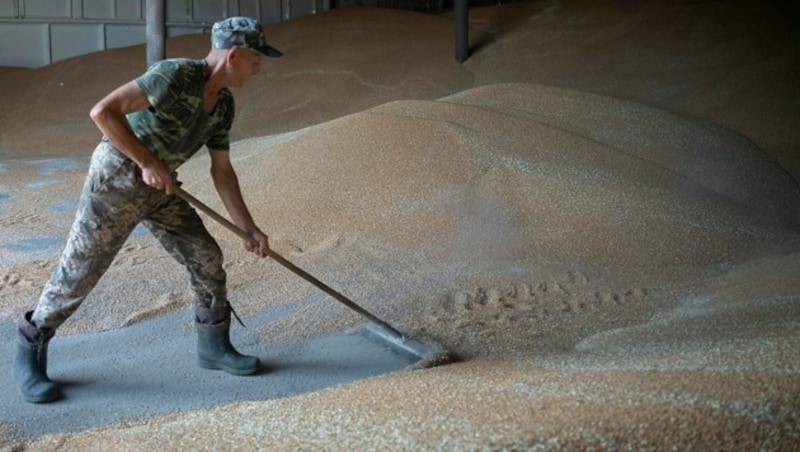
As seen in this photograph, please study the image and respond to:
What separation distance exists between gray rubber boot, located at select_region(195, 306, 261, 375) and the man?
30 cm

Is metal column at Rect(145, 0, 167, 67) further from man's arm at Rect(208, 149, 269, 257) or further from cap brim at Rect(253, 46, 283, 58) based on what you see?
cap brim at Rect(253, 46, 283, 58)

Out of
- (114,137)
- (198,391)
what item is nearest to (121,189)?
(114,137)

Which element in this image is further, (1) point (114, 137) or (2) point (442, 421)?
(1) point (114, 137)

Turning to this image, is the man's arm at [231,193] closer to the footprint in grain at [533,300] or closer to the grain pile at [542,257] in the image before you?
the grain pile at [542,257]

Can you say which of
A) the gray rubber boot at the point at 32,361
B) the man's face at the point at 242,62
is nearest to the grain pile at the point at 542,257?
the gray rubber boot at the point at 32,361

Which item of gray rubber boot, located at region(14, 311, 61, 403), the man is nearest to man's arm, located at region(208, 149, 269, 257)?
the man

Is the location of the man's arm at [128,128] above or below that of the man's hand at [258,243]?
above

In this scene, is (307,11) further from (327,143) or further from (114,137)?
(114,137)

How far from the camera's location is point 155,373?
3.37m

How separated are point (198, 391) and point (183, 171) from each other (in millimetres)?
3759

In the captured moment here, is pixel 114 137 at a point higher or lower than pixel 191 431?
higher

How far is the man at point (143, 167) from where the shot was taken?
113 inches

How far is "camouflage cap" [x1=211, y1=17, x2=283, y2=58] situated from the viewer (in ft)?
9.73

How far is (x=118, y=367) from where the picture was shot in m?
3.43
